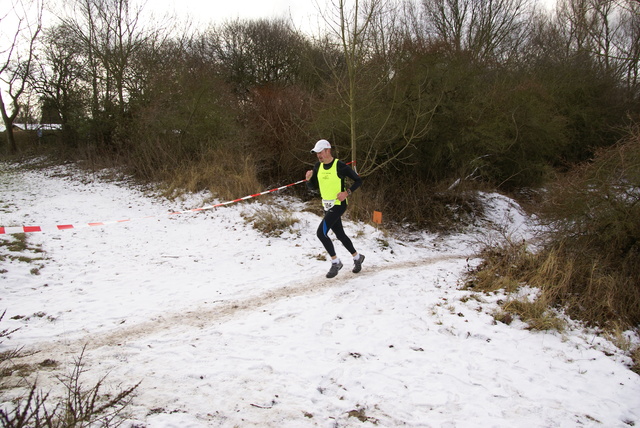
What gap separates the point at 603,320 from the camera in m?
4.66

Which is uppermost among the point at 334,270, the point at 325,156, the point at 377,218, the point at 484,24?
the point at 484,24

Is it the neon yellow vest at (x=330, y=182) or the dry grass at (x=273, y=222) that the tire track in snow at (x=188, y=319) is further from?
the dry grass at (x=273, y=222)

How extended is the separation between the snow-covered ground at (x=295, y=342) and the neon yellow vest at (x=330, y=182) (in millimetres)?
1403

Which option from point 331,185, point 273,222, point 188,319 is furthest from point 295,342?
point 273,222

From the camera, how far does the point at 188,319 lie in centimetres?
459

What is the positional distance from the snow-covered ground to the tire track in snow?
0.08 feet

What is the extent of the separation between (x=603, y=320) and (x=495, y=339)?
1633 millimetres

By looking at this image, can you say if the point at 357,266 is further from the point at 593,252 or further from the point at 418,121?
the point at 418,121

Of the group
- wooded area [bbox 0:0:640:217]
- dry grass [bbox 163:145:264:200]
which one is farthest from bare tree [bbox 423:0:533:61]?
dry grass [bbox 163:145:264:200]

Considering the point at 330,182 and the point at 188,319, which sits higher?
the point at 330,182

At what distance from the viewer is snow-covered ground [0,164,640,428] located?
10.0ft

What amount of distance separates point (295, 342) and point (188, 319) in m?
1.48

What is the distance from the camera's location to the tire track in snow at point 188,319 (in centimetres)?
376

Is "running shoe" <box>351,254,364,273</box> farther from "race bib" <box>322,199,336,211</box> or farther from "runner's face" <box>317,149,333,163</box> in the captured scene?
"runner's face" <box>317,149,333,163</box>
